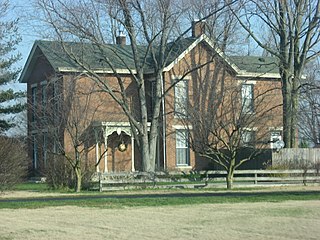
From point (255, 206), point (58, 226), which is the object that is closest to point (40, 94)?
point (255, 206)

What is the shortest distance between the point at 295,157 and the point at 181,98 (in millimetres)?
8411

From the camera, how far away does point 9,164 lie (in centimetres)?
3212

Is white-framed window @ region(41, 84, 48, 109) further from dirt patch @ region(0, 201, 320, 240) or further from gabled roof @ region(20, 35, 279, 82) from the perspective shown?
dirt patch @ region(0, 201, 320, 240)

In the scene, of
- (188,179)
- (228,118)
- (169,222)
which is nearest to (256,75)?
(228,118)

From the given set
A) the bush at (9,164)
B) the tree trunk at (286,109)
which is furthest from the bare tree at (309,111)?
the bush at (9,164)

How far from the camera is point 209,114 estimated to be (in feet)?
129

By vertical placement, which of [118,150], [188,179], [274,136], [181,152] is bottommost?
[188,179]

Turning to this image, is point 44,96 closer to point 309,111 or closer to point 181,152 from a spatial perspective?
point 181,152

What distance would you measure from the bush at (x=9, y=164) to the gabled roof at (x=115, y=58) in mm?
6715

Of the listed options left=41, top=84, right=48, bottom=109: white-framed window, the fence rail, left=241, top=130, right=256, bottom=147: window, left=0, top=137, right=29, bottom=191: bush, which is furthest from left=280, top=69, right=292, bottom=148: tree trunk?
left=0, top=137, right=29, bottom=191: bush

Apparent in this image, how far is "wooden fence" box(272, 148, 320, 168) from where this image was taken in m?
41.2

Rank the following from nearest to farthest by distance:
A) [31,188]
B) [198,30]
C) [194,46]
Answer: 1. [31,188]
2. [194,46]
3. [198,30]

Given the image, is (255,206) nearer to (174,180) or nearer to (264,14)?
(174,180)

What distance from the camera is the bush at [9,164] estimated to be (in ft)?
104
